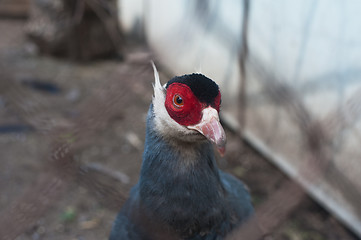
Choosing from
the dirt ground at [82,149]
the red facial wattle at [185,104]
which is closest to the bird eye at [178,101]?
the red facial wattle at [185,104]

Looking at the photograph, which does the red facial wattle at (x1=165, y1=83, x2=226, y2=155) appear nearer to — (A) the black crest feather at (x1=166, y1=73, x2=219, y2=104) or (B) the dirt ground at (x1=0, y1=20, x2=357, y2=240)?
(A) the black crest feather at (x1=166, y1=73, x2=219, y2=104)

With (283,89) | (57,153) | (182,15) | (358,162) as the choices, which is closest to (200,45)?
(182,15)

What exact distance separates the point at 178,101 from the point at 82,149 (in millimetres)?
2215

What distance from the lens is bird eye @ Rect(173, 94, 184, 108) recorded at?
4.72 feet

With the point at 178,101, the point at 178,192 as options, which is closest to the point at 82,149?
the point at 178,192

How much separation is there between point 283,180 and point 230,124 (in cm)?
75

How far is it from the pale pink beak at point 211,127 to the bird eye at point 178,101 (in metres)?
0.09

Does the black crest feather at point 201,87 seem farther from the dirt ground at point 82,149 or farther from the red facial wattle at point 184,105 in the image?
the dirt ground at point 82,149

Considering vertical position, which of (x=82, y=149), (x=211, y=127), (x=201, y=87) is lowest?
(x=82, y=149)

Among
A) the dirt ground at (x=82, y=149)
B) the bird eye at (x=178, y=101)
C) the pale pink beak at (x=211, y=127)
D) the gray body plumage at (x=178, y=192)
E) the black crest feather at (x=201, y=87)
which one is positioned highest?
the black crest feather at (x=201, y=87)

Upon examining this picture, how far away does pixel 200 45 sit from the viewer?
368cm

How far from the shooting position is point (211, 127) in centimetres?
140

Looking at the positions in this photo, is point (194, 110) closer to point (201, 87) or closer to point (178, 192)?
point (201, 87)

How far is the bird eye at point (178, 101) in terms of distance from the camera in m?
1.44
